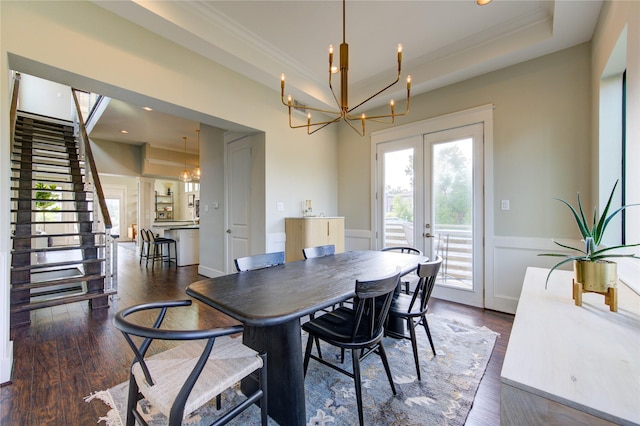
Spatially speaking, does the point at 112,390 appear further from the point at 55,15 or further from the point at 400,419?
the point at 55,15

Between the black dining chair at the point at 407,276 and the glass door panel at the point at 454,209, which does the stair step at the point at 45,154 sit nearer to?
the black dining chair at the point at 407,276

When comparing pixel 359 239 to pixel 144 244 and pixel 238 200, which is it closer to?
pixel 238 200

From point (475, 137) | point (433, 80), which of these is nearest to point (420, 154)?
point (475, 137)

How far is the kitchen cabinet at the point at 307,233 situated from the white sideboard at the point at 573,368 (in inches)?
106

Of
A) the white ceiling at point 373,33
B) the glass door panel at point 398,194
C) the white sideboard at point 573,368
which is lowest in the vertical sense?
the white sideboard at point 573,368

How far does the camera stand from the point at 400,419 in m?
1.55

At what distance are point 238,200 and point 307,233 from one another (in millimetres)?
1424

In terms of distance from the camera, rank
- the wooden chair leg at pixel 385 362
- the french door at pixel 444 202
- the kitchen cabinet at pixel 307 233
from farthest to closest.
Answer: the kitchen cabinet at pixel 307 233 < the french door at pixel 444 202 < the wooden chair leg at pixel 385 362

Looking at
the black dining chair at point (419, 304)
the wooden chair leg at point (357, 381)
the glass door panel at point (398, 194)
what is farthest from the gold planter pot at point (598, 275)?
the glass door panel at point (398, 194)

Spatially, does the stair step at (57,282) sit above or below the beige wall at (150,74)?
below

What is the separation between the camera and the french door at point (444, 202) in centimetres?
337

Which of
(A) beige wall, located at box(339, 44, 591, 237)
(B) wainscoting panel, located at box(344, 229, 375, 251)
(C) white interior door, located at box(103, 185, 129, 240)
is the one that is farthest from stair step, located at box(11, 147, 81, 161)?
(C) white interior door, located at box(103, 185, 129, 240)

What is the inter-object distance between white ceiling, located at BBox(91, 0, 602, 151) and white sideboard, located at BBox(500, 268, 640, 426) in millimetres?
2683

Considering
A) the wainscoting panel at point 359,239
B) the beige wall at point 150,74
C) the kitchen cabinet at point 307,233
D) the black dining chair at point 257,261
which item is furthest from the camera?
the wainscoting panel at point 359,239
